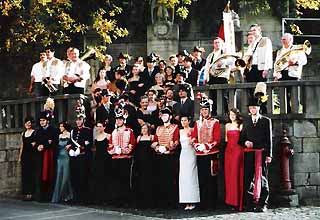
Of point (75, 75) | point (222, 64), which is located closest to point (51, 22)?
point (75, 75)

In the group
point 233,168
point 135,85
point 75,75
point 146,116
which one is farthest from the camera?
point 75,75

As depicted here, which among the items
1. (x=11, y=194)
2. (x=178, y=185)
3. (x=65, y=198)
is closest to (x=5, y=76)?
(x=11, y=194)

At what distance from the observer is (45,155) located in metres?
14.4

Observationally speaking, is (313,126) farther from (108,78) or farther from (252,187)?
(108,78)

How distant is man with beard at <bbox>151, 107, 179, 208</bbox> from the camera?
41.8 feet

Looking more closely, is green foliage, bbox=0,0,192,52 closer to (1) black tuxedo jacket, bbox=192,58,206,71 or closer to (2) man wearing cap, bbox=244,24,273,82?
(1) black tuxedo jacket, bbox=192,58,206,71

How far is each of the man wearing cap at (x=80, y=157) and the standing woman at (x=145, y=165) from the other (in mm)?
1185

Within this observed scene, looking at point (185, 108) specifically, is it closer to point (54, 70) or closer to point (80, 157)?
point (80, 157)

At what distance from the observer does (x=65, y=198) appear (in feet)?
46.1

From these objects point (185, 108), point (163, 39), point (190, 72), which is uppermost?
point (163, 39)

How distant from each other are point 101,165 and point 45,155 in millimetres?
1383

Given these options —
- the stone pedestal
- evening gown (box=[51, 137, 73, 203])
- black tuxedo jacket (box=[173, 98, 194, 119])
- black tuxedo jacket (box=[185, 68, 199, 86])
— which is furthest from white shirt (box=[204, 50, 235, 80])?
the stone pedestal

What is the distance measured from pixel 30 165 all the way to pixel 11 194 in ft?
4.16

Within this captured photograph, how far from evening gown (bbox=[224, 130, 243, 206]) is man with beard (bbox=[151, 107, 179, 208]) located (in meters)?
0.94
